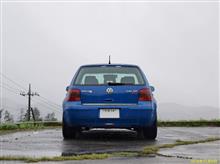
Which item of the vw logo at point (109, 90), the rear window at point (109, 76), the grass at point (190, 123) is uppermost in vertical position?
the rear window at point (109, 76)

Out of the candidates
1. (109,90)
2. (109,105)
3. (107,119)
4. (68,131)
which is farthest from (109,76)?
(68,131)

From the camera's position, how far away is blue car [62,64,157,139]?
26.2 ft

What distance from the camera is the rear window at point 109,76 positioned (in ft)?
27.3

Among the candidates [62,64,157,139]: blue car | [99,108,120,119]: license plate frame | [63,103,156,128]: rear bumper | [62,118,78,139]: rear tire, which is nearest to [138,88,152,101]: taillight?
[62,64,157,139]: blue car

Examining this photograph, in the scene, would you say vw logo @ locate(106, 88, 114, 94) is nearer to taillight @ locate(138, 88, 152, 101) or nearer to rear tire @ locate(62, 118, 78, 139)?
taillight @ locate(138, 88, 152, 101)

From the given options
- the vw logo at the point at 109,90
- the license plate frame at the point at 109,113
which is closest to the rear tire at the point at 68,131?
the license plate frame at the point at 109,113

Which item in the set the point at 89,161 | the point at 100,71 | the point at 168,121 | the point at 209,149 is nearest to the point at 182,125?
the point at 168,121

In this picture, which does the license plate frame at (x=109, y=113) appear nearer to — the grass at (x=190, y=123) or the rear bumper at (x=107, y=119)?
the rear bumper at (x=107, y=119)

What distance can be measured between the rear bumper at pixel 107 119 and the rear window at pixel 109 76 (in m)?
0.51

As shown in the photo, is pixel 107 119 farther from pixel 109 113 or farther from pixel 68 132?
pixel 68 132

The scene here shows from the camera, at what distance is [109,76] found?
28.1ft

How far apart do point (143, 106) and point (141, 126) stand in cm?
36

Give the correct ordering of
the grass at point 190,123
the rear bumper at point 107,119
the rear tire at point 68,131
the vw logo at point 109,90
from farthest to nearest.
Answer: the grass at point 190,123 → the rear tire at point 68,131 → the vw logo at point 109,90 → the rear bumper at point 107,119

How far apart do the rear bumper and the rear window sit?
51 cm
